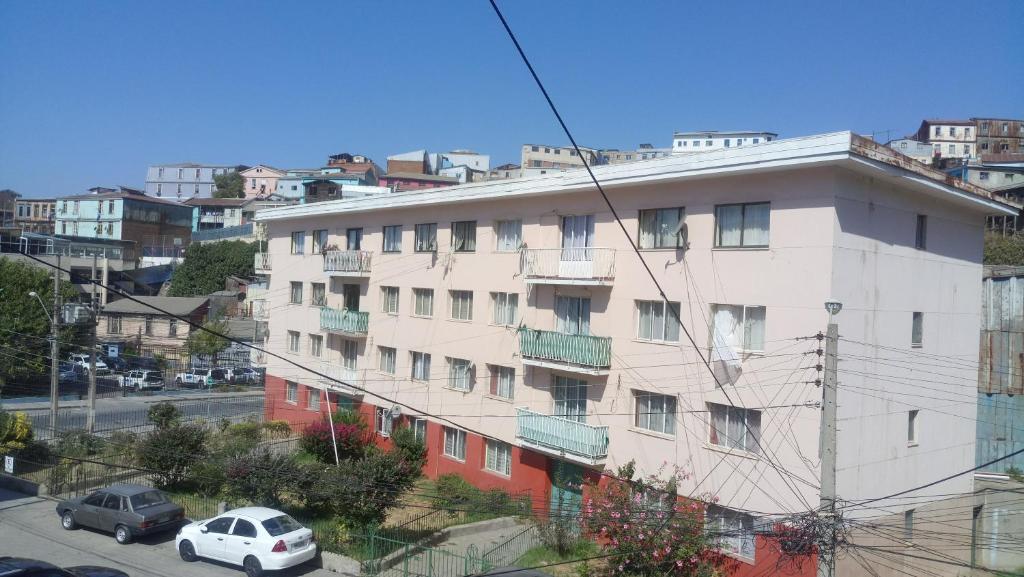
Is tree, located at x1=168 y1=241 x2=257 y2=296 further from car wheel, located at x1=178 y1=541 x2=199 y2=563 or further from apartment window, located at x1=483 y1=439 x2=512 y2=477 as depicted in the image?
car wheel, located at x1=178 y1=541 x2=199 y2=563

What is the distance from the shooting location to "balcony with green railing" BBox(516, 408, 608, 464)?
20.1m

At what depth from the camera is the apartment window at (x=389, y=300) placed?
29356 mm

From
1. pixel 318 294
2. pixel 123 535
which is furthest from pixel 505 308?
pixel 123 535

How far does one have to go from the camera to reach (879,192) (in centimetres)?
1734

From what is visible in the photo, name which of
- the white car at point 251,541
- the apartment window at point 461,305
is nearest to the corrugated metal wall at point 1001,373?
the apartment window at point 461,305

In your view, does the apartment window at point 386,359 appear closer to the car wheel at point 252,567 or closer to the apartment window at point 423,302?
the apartment window at point 423,302

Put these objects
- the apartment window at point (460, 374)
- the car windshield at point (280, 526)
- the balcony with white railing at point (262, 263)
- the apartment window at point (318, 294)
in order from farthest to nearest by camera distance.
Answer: the balcony with white railing at point (262, 263)
the apartment window at point (318, 294)
the apartment window at point (460, 374)
the car windshield at point (280, 526)

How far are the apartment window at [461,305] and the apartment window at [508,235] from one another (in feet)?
Answer: 7.15

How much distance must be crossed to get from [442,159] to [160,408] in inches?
2841

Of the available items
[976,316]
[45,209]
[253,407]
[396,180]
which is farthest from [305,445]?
[45,209]

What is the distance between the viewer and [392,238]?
29.6 meters

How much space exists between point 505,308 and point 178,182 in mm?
107984

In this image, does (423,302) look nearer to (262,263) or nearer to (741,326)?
(262,263)

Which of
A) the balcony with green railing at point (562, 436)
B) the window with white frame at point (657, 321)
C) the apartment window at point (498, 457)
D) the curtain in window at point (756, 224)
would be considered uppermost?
the curtain in window at point (756, 224)
